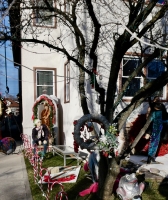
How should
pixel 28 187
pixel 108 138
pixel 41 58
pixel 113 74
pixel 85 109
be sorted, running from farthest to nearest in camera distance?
pixel 41 58 < pixel 28 187 < pixel 85 109 < pixel 113 74 < pixel 108 138

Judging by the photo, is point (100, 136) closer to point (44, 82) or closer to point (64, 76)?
point (64, 76)

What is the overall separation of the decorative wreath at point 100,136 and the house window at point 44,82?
25.2ft

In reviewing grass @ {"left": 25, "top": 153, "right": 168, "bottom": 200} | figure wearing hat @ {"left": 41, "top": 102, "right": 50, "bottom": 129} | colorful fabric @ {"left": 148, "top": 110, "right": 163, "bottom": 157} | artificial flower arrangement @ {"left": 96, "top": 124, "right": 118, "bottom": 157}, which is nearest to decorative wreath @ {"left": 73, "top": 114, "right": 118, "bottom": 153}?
artificial flower arrangement @ {"left": 96, "top": 124, "right": 118, "bottom": 157}

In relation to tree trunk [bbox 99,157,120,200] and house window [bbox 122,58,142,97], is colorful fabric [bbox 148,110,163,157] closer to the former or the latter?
house window [bbox 122,58,142,97]

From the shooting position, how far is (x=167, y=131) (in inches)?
325

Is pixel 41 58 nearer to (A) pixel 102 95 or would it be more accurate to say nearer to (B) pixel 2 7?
(B) pixel 2 7

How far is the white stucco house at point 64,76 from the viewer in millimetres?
8367

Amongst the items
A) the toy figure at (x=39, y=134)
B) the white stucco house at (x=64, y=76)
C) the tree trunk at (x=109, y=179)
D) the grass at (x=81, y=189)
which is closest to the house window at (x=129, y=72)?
the white stucco house at (x=64, y=76)

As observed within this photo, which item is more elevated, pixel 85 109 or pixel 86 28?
pixel 86 28

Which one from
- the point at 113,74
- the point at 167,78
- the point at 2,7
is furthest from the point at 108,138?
the point at 2,7

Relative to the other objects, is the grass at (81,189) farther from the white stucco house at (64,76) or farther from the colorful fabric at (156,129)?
the white stucco house at (64,76)

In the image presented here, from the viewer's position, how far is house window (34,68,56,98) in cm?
1205

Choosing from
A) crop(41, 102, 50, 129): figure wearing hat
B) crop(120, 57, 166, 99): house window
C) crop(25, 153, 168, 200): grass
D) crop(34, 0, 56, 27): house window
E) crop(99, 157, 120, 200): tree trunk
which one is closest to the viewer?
crop(99, 157, 120, 200): tree trunk

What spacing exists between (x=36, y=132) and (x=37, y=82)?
3.89m
